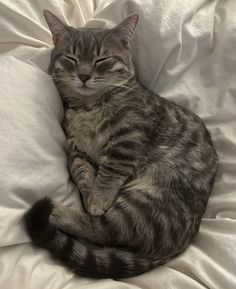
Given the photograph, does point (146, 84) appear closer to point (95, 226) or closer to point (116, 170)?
point (116, 170)

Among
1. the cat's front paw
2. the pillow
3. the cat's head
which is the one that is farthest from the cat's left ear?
the cat's front paw

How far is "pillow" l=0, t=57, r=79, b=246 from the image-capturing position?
122 cm

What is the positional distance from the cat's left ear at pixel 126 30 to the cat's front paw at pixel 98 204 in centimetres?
58

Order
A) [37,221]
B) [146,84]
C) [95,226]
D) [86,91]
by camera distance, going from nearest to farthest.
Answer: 1. [37,221]
2. [95,226]
3. [86,91]
4. [146,84]

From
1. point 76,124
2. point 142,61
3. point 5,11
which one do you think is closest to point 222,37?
point 142,61

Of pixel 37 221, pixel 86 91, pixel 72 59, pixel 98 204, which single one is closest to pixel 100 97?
pixel 86 91

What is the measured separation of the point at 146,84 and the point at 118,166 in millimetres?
406

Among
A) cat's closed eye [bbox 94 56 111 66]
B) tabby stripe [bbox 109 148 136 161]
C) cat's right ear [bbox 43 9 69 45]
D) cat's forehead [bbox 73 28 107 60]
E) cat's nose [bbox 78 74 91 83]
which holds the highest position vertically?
cat's right ear [bbox 43 9 69 45]

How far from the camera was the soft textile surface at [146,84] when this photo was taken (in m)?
1.19

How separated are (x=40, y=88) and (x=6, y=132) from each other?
22 centimetres

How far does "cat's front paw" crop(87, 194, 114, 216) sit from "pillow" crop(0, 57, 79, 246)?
0.08m

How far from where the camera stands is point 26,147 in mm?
1298

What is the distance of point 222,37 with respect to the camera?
5.16ft

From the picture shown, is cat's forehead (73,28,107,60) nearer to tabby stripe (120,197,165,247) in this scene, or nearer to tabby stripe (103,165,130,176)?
tabby stripe (103,165,130,176)
